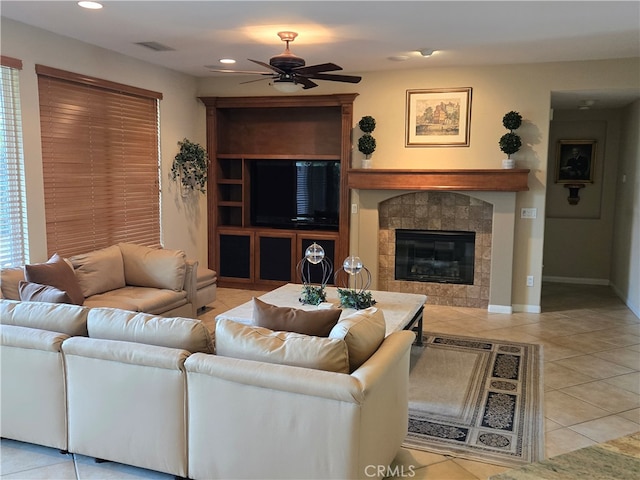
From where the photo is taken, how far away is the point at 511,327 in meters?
5.49

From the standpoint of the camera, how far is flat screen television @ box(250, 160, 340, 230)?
22.3ft

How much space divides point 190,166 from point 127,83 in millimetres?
1325

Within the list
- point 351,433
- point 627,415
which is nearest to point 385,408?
point 351,433

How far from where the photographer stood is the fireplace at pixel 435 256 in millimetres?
6312

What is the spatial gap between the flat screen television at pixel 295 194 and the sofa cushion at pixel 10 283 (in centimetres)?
353

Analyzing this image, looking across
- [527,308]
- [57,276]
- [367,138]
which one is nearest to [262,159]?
[367,138]

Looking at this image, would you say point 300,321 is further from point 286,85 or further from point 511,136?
point 511,136

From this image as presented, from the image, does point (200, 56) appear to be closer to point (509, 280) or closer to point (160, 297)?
point (160, 297)

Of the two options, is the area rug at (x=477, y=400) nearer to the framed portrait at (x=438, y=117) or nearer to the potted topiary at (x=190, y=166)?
the framed portrait at (x=438, y=117)

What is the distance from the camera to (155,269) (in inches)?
198

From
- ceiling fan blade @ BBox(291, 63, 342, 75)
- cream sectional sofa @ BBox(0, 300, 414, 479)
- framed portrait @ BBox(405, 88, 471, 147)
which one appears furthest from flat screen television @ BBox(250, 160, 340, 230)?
cream sectional sofa @ BBox(0, 300, 414, 479)

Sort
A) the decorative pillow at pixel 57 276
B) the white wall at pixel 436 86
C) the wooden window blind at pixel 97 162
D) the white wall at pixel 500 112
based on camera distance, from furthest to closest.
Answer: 1. the white wall at pixel 500 112
2. the white wall at pixel 436 86
3. the wooden window blind at pixel 97 162
4. the decorative pillow at pixel 57 276

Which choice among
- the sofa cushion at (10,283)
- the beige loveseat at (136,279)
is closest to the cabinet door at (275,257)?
the beige loveseat at (136,279)

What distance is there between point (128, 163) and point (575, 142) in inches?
234
